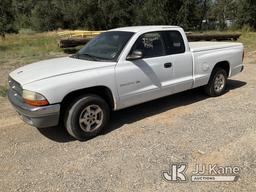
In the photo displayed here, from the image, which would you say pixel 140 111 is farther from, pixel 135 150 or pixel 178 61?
pixel 135 150

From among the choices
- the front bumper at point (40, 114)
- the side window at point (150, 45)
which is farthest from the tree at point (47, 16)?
the front bumper at point (40, 114)

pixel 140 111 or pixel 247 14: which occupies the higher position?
pixel 247 14

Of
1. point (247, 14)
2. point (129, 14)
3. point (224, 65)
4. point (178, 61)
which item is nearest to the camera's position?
point (178, 61)

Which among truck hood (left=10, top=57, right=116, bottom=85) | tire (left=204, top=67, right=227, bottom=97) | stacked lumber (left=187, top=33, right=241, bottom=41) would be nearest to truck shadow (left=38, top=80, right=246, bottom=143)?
tire (left=204, top=67, right=227, bottom=97)

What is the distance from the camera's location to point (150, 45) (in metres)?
5.50

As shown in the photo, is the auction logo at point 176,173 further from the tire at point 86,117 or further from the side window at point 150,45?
the side window at point 150,45

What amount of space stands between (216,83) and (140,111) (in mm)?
1992

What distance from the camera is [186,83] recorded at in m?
6.04

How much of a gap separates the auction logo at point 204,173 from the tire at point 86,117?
143 cm

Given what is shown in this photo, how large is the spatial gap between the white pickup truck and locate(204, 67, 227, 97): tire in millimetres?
297

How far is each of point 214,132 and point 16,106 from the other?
313cm

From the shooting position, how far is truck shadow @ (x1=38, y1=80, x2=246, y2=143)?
5.05 meters

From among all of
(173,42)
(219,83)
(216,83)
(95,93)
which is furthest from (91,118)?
(219,83)

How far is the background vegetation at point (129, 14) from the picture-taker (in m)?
31.4
